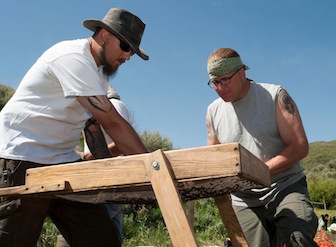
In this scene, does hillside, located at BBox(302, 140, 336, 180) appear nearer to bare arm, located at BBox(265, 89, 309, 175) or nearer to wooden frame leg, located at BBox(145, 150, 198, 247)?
bare arm, located at BBox(265, 89, 309, 175)

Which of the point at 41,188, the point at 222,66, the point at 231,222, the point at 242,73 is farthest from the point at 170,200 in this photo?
the point at 242,73

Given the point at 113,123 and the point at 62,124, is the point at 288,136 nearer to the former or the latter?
the point at 113,123

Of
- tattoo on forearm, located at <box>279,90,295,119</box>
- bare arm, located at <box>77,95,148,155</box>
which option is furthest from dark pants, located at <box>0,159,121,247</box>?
tattoo on forearm, located at <box>279,90,295,119</box>

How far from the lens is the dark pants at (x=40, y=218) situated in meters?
2.54

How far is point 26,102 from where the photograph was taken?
8.55ft

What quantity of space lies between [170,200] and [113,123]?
0.82 meters

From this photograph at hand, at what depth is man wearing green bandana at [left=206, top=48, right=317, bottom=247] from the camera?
3.21m

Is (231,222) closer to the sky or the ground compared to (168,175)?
closer to the ground

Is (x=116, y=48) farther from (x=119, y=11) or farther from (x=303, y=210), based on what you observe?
(x=303, y=210)

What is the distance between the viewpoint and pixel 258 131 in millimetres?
3473

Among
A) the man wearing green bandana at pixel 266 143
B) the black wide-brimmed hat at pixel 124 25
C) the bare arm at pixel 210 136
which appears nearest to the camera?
the black wide-brimmed hat at pixel 124 25

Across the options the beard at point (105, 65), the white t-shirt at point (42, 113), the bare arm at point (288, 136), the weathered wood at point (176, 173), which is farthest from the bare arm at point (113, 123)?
the bare arm at point (288, 136)

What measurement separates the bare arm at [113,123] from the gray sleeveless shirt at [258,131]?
51.7 inches

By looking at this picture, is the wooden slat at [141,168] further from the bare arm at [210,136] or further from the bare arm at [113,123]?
the bare arm at [210,136]
